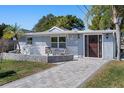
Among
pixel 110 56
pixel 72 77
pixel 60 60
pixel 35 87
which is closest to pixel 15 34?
pixel 60 60

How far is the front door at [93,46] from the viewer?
72.8ft

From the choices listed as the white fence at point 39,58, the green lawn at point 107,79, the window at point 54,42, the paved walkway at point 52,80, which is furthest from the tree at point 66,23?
the green lawn at point 107,79

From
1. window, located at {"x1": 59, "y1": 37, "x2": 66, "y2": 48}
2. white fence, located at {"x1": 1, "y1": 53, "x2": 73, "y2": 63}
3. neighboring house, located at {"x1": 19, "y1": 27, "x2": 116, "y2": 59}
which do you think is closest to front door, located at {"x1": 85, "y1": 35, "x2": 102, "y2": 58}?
neighboring house, located at {"x1": 19, "y1": 27, "x2": 116, "y2": 59}

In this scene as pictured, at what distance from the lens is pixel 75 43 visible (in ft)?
75.9

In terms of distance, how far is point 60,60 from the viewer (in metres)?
19.6

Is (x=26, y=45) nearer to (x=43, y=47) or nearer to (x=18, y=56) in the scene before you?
(x=43, y=47)

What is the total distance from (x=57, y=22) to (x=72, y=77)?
38.9 m

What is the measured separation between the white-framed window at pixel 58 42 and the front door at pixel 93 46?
2.37 m

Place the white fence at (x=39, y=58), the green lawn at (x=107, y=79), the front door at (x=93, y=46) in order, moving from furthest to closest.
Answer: the front door at (x=93, y=46)
the white fence at (x=39, y=58)
the green lawn at (x=107, y=79)

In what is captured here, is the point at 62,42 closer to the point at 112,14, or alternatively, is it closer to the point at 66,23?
the point at 112,14

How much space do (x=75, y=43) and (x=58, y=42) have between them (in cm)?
197

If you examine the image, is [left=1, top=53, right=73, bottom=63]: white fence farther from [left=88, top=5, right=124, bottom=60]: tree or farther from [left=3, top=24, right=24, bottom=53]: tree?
[left=3, top=24, right=24, bottom=53]: tree

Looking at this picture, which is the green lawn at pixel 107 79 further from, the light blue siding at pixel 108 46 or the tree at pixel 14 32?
the tree at pixel 14 32

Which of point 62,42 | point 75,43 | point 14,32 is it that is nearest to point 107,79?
point 75,43
